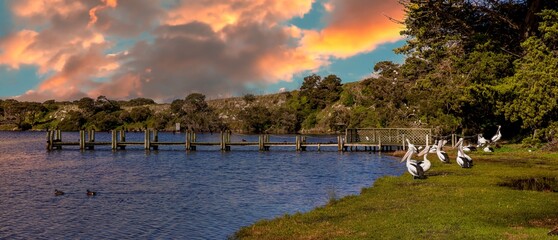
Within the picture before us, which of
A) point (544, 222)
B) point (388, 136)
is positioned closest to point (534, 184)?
point (544, 222)

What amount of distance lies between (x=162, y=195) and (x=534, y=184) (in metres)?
23.1

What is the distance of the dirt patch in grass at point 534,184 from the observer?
28.0m

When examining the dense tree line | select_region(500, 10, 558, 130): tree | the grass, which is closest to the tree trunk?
the dense tree line

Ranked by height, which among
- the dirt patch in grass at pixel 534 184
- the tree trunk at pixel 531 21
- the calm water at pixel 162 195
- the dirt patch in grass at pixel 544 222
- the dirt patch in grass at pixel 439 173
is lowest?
the calm water at pixel 162 195

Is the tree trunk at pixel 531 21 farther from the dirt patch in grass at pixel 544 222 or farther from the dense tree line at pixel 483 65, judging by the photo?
the dirt patch in grass at pixel 544 222

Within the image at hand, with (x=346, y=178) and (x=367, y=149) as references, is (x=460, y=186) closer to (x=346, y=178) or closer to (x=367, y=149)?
(x=346, y=178)

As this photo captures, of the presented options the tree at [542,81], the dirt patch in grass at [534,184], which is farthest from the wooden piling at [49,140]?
the dirt patch in grass at [534,184]

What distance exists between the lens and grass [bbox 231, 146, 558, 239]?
17172mm

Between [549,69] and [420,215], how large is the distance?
2575 centimetres

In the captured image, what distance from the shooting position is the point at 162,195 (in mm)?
34250

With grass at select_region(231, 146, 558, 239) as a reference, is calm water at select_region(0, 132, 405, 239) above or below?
below

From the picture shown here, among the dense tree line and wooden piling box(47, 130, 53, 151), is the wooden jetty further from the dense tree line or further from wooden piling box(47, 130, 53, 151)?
the dense tree line

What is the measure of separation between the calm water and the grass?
342 cm

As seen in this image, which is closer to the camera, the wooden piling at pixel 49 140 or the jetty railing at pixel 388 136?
the jetty railing at pixel 388 136
